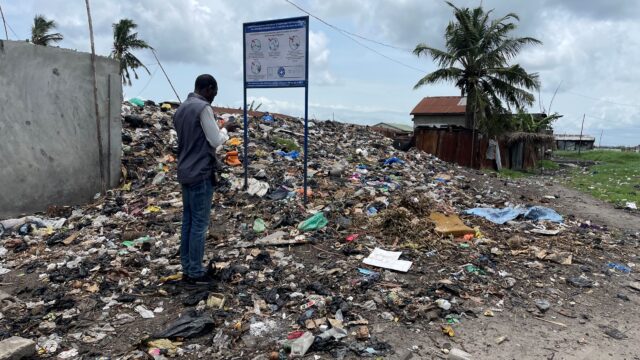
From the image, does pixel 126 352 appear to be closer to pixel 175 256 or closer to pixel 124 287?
pixel 124 287

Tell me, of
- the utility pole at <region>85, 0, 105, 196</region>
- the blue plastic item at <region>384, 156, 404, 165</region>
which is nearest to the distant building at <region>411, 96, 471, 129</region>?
the blue plastic item at <region>384, 156, 404, 165</region>

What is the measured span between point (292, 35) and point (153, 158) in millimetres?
3503

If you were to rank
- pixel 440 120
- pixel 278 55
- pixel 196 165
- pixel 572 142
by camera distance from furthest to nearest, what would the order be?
pixel 572 142, pixel 440 120, pixel 278 55, pixel 196 165

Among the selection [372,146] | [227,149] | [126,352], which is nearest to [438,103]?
[372,146]

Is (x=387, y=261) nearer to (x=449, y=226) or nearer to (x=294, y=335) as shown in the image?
(x=449, y=226)

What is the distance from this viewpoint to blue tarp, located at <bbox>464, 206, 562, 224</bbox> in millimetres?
6426

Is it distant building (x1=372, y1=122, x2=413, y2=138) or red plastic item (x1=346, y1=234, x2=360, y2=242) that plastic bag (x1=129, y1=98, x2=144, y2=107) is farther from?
distant building (x1=372, y1=122, x2=413, y2=138)

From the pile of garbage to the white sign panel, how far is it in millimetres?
1576

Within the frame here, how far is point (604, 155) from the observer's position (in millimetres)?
32281

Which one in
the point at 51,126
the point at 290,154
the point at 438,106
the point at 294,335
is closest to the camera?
the point at 294,335

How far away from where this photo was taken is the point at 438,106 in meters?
36.1

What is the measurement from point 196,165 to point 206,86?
66cm

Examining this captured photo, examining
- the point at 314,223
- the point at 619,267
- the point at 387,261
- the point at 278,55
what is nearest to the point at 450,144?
the point at 619,267

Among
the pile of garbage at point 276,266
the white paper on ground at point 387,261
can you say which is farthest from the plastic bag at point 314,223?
the white paper on ground at point 387,261
